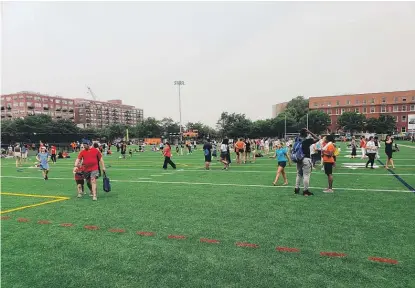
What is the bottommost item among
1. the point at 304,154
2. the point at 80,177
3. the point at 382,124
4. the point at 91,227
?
the point at 91,227

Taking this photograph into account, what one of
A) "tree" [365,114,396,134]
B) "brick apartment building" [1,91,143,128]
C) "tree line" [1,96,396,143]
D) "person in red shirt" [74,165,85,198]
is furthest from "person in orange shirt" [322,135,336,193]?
"brick apartment building" [1,91,143,128]

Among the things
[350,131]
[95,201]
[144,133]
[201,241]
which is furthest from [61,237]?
[144,133]

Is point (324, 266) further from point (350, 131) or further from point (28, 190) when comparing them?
point (350, 131)

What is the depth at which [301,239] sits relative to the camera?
5.21 meters

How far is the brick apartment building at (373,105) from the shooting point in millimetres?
93125

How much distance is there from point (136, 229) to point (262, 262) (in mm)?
2808

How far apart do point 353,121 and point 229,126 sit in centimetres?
3634

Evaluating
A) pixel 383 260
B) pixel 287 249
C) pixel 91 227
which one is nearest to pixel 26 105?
pixel 91 227

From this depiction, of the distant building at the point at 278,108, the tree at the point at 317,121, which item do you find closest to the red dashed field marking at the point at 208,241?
the tree at the point at 317,121

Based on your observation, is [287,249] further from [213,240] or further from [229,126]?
[229,126]

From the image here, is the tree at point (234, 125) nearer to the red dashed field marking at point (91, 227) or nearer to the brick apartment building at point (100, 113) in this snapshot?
the brick apartment building at point (100, 113)

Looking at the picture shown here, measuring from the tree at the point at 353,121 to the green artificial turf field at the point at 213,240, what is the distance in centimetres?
8596

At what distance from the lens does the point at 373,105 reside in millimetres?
97500

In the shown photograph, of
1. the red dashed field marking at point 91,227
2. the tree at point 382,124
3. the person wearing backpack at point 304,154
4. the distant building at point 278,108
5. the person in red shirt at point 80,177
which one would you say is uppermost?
the distant building at point 278,108
